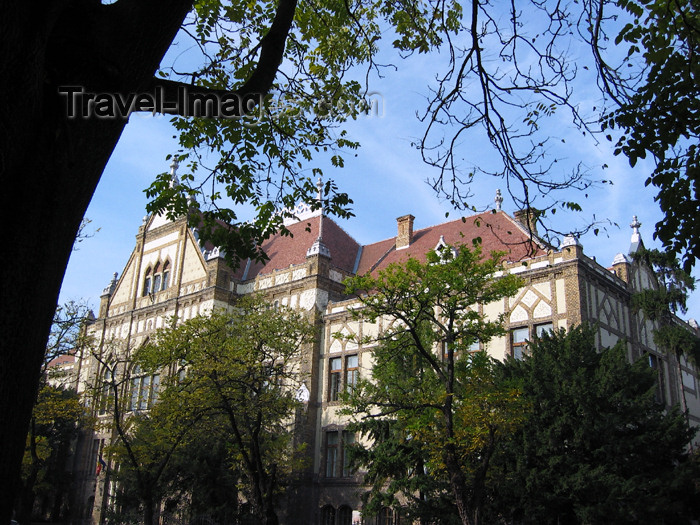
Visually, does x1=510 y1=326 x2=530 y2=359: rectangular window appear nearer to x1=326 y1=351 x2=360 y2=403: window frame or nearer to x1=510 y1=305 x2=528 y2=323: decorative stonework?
x1=510 y1=305 x2=528 y2=323: decorative stonework

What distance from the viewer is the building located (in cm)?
2611

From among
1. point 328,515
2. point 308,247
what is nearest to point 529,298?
point 328,515

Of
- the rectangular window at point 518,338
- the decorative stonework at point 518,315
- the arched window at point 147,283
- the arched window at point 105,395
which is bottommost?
the arched window at point 105,395

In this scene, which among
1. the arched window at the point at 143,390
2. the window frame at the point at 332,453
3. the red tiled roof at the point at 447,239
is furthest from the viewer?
the red tiled roof at the point at 447,239

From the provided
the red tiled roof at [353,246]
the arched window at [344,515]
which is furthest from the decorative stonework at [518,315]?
the arched window at [344,515]

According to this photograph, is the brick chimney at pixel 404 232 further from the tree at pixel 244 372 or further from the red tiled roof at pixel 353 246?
the tree at pixel 244 372

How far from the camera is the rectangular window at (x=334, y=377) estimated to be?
3116 centimetres

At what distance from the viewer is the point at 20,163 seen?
352 cm

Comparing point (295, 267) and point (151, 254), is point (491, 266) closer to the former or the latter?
point (295, 267)

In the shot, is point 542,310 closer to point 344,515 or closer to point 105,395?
point 344,515

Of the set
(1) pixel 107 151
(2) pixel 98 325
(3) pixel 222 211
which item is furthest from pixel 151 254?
(1) pixel 107 151

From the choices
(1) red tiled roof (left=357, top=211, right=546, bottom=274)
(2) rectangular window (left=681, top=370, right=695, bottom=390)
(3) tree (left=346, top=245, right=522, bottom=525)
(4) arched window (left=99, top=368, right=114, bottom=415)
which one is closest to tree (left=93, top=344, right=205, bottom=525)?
(4) arched window (left=99, top=368, right=114, bottom=415)

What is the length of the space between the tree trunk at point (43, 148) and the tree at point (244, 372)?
16.5 meters

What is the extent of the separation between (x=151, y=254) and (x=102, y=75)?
3972 cm
